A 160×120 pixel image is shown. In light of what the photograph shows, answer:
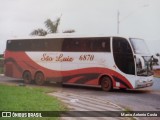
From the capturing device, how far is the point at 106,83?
16.1 m

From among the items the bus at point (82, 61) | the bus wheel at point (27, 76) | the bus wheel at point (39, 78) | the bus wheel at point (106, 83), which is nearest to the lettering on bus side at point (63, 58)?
the bus at point (82, 61)

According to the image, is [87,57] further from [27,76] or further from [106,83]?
[27,76]

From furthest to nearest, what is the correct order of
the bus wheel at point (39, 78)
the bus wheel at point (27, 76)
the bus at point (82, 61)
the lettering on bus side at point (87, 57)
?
the bus wheel at point (27, 76) → the bus wheel at point (39, 78) → the lettering on bus side at point (87, 57) → the bus at point (82, 61)

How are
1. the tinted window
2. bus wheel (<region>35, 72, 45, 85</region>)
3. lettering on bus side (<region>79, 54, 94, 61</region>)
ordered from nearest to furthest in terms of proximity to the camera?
1. the tinted window
2. lettering on bus side (<region>79, 54, 94, 61</region>)
3. bus wheel (<region>35, 72, 45, 85</region>)

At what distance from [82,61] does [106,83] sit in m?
1.42

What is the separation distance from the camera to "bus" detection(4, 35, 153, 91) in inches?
602

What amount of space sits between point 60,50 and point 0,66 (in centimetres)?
322

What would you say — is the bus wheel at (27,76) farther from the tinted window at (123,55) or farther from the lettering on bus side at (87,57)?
the tinted window at (123,55)

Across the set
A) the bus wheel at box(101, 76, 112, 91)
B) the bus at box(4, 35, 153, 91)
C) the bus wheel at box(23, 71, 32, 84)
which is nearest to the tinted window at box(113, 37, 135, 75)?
the bus at box(4, 35, 153, 91)

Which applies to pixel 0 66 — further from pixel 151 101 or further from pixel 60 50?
pixel 151 101

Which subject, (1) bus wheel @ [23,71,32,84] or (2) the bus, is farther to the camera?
(1) bus wheel @ [23,71,32,84]

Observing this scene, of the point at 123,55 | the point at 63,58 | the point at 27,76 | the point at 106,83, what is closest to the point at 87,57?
the point at 63,58

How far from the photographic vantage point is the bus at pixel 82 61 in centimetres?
1530

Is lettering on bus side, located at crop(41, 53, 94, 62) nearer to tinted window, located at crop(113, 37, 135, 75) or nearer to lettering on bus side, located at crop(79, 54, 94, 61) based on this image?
lettering on bus side, located at crop(79, 54, 94, 61)
